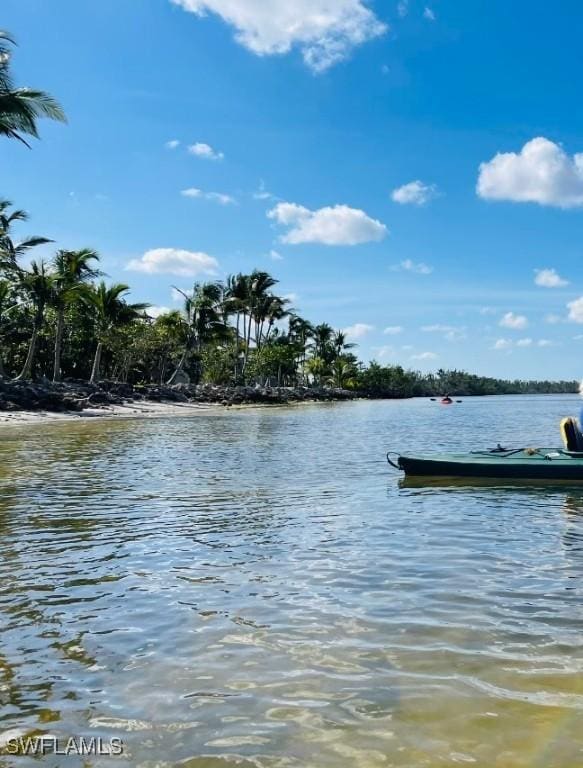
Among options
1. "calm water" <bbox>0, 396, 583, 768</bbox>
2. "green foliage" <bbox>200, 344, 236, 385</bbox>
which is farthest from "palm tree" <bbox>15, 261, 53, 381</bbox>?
"green foliage" <bbox>200, 344, 236, 385</bbox>

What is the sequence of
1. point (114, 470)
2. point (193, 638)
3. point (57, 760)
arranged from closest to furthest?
point (57, 760), point (193, 638), point (114, 470)

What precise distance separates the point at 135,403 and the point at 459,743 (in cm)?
4243

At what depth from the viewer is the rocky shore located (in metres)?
33.0

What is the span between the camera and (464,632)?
16.5 ft

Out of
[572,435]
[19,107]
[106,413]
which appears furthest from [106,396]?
[572,435]

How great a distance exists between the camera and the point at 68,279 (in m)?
42.5

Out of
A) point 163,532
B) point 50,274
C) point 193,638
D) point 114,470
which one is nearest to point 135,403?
point 50,274

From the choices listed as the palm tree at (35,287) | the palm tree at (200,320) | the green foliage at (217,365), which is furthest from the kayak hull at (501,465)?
the green foliage at (217,365)

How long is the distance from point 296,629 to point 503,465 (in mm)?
9184

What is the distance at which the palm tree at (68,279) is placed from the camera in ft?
136

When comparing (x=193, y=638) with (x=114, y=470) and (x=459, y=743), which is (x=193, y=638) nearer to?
(x=459, y=743)

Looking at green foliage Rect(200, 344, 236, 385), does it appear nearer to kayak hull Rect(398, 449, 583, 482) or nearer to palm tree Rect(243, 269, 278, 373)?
palm tree Rect(243, 269, 278, 373)

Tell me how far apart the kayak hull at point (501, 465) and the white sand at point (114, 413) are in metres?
20.5

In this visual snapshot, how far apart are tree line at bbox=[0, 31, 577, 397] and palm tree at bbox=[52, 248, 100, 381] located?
7 cm
